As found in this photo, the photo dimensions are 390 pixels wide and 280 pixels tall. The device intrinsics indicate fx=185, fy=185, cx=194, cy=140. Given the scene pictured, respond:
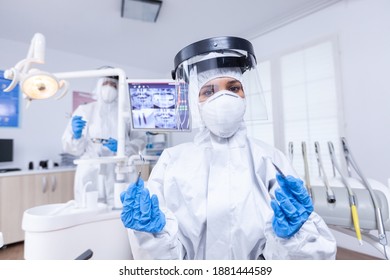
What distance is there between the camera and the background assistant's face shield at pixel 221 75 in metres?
0.58

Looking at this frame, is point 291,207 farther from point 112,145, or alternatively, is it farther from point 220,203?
point 112,145

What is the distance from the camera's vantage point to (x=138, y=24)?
0.98m

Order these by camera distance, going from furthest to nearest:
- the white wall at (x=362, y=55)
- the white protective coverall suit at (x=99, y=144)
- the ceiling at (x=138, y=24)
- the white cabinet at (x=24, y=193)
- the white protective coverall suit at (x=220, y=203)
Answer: the white cabinet at (x=24, y=193)
the white protective coverall suit at (x=99, y=144)
the white wall at (x=362, y=55)
the ceiling at (x=138, y=24)
the white protective coverall suit at (x=220, y=203)

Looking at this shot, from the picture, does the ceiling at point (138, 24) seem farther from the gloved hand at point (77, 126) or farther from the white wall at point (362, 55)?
the gloved hand at point (77, 126)

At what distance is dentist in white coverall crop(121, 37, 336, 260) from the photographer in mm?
484

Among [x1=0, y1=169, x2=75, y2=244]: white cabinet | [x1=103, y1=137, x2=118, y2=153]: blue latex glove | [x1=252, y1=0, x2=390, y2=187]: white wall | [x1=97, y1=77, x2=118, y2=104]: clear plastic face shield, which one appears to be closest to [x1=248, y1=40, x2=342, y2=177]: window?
[x1=252, y1=0, x2=390, y2=187]: white wall

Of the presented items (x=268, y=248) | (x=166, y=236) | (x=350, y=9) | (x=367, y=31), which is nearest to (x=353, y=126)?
(x=367, y=31)

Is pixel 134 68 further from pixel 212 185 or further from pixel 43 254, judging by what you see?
pixel 43 254

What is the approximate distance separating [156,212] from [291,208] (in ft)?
1.05

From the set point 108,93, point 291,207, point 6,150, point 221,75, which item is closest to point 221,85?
point 221,75

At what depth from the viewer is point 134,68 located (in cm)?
98

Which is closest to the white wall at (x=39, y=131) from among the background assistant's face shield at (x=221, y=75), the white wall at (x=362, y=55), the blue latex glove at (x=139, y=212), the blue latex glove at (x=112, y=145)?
the blue latex glove at (x=112, y=145)

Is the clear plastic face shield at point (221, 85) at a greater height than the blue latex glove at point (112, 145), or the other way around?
the clear plastic face shield at point (221, 85)

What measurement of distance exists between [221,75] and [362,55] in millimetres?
1029
